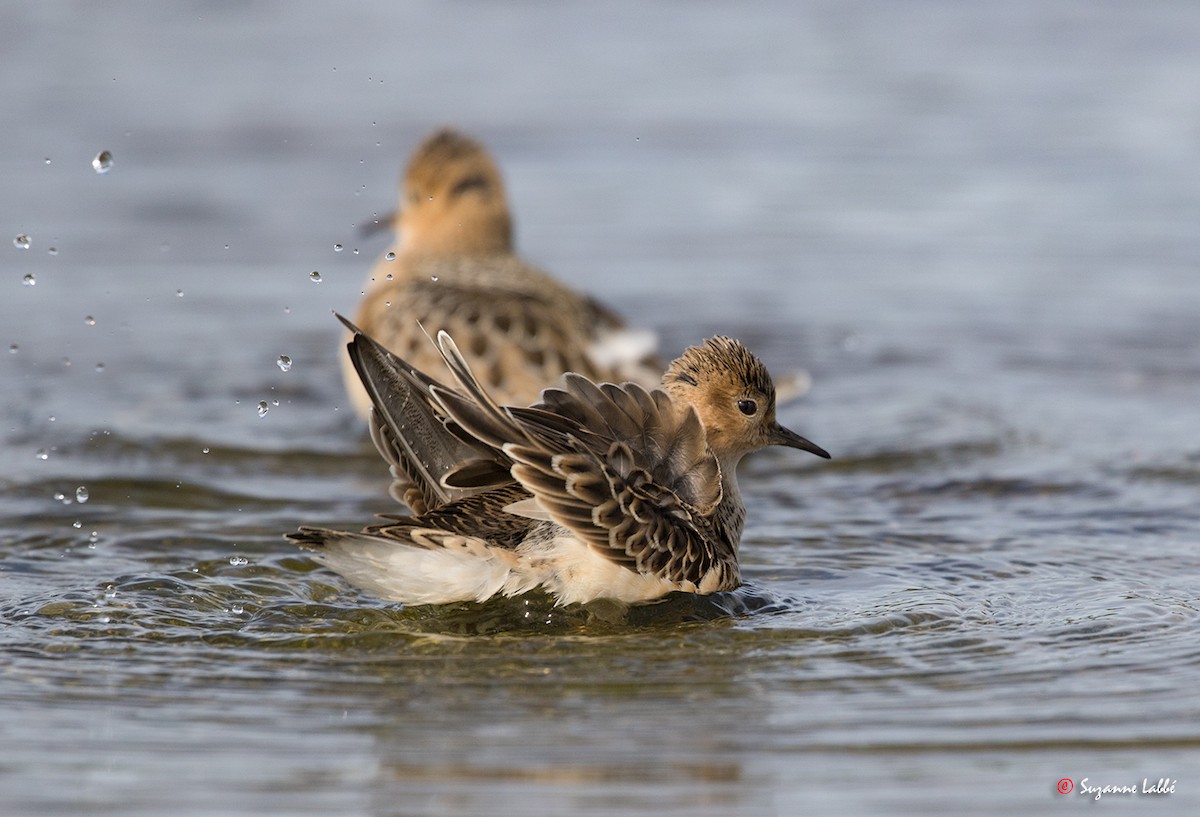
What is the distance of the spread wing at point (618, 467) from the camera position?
609 centimetres

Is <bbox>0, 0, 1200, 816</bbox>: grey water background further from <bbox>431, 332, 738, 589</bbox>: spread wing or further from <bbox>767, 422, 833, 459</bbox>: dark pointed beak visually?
<bbox>767, 422, 833, 459</bbox>: dark pointed beak

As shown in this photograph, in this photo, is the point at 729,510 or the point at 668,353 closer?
the point at 729,510

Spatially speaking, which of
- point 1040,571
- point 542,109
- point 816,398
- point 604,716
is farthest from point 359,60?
point 604,716

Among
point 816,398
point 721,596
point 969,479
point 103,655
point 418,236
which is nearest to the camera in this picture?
point 103,655

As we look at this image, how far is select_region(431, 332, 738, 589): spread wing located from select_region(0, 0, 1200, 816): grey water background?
29 cm

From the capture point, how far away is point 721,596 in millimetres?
6691

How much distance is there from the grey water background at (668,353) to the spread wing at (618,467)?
29 cm

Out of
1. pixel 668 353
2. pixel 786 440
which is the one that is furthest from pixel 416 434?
pixel 668 353

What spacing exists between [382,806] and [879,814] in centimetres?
127

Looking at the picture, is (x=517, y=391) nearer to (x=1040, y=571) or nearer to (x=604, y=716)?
(x=1040, y=571)

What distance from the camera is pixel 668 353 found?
11.5 m

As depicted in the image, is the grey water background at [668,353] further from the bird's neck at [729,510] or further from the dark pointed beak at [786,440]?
the dark pointed beak at [786,440]

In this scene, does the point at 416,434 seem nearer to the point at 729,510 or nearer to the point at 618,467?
the point at 618,467

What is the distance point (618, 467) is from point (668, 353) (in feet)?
16.9
